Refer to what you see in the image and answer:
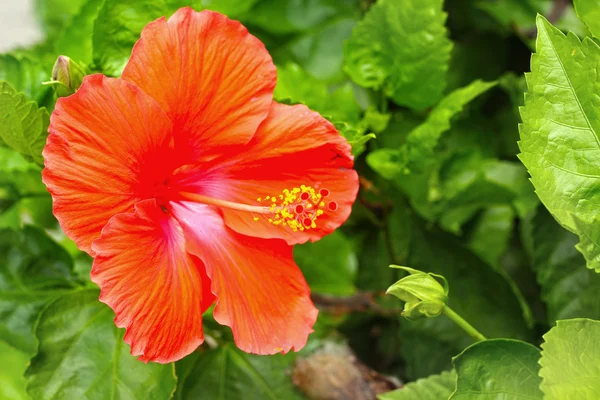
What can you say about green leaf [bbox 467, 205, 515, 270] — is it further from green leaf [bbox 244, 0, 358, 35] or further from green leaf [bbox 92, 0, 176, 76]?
green leaf [bbox 92, 0, 176, 76]

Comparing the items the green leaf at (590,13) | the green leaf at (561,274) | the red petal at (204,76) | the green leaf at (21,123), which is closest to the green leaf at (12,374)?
the green leaf at (21,123)

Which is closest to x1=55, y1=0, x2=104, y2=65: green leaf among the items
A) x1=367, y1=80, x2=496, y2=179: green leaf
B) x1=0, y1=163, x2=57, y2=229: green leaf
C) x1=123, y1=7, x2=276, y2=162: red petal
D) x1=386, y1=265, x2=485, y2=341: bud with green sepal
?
x1=0, y1=163, x2=57, y2=229: green leaf

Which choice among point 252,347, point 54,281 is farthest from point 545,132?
point 54,281

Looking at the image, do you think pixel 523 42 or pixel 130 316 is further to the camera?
pixel 523 42

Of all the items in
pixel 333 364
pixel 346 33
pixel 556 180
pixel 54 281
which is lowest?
pixel 333 364

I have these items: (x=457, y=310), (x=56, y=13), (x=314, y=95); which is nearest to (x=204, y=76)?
(x=314, y=95)

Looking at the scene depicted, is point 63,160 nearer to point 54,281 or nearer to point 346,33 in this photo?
point 54,281
